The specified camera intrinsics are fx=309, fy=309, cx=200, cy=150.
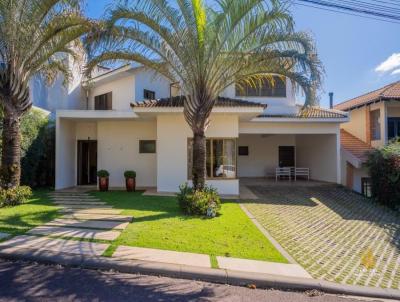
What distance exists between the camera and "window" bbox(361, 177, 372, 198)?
1527 centimetres

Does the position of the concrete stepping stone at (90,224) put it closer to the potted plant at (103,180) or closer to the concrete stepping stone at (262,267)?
the concrete stepping stone at (262,267)

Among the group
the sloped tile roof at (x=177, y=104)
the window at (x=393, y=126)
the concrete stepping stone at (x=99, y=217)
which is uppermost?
the sloped tile roof at (x=177, y=104)

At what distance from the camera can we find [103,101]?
20.1m

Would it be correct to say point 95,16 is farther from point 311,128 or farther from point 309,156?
point 309,156

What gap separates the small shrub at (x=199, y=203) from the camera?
9711 mm

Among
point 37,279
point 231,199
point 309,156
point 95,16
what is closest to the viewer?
point 37,279

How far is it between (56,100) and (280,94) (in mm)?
13563

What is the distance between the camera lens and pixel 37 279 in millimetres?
5148

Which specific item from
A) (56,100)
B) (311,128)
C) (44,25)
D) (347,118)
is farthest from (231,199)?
(56,100)

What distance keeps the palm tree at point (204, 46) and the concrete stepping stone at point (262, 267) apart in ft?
14.2

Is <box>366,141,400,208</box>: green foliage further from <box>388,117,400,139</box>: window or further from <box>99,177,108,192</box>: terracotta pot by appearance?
<box>99,177,108,192</box>: terracotta pot

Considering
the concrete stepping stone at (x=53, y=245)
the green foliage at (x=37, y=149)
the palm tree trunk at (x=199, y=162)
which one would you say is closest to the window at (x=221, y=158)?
the palm tree trunk at (x=199, y=162)

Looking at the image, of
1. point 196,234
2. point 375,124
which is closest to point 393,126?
point 375,124

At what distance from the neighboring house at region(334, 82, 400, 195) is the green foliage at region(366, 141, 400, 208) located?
203cm
